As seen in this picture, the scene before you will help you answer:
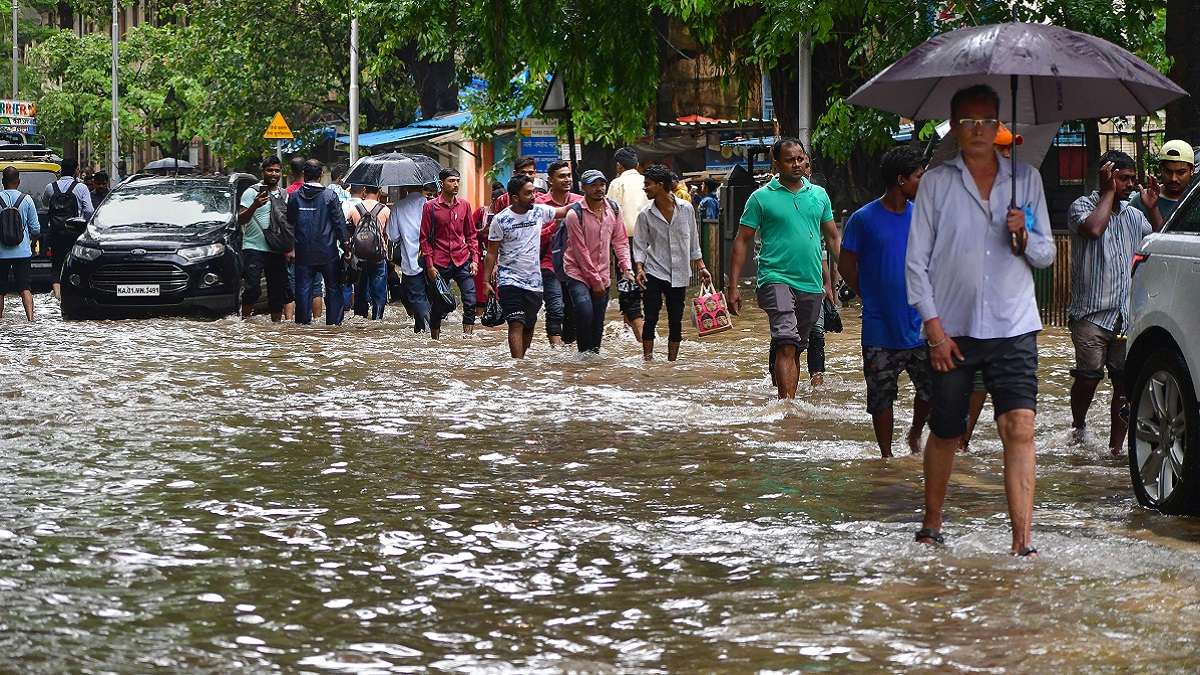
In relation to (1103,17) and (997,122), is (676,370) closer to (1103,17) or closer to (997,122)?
(1103,17)

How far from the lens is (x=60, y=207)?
25.1 metres

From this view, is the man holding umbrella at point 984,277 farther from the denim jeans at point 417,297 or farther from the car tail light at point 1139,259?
the denim jeans at point 417,297

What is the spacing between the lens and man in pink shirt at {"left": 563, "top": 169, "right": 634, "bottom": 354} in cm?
1631

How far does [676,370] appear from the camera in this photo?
15648 millimetres

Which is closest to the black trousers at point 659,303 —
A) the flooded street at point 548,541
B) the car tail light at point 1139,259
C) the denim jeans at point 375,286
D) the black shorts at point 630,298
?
the black shorts at point 630,298

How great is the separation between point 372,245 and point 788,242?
30.8 feet

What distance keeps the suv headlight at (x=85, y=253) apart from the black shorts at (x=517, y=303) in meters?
6.96

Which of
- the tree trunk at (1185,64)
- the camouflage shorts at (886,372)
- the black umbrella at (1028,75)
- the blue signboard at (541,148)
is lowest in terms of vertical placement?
the camouflage shorts at (886,372)

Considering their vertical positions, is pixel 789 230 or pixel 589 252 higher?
pixel 789 230

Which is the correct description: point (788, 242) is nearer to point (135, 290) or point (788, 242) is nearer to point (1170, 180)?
point (1170, 180)

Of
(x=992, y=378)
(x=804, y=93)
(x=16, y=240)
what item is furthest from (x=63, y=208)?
(x=992, y=378)

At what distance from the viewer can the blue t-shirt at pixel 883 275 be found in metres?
9.84

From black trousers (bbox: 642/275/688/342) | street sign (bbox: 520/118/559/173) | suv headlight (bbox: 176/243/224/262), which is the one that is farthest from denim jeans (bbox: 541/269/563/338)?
street sign (bbox: 520/118/559/173)

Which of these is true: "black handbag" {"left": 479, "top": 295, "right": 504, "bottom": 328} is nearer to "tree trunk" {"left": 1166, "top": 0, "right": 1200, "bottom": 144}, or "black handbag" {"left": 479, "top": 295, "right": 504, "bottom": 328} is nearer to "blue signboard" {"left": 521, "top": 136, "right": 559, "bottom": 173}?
"tree trunk" {"left": 1166, "top": 0, "right": 1200, "bottom": 144}
